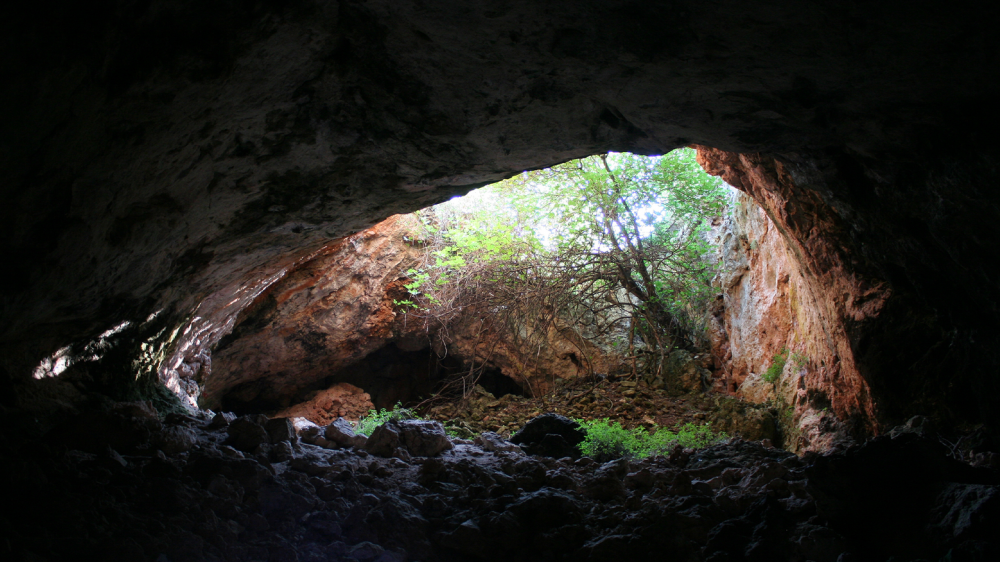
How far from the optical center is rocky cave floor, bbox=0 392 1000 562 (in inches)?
77.0

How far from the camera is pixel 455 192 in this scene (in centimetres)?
352

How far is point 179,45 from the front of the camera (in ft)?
5.90

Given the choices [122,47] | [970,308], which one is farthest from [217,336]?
[970,308]

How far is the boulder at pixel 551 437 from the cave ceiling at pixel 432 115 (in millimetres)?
2233

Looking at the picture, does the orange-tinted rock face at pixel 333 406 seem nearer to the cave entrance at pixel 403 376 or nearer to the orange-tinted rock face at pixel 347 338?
the orange-tinted rock face at pixel 347 338

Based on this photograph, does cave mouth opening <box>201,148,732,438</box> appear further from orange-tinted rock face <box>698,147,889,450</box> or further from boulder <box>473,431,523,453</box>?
boulder <box>473,431,523,453</box>

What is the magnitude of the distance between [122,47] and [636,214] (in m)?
6.08

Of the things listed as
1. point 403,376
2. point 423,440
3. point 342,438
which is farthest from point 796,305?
point 403,376

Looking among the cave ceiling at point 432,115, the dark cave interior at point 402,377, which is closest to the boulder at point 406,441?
the cave ceiling at point 432,115

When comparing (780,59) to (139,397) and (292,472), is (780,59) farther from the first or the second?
(139,397)

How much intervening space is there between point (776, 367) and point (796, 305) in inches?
29.2

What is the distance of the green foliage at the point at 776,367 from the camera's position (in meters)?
5.32

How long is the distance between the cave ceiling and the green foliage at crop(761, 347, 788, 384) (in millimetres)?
2128

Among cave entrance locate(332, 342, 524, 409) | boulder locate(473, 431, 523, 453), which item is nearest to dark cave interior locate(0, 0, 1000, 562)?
boulder locate(473, 431, 523, 453)
